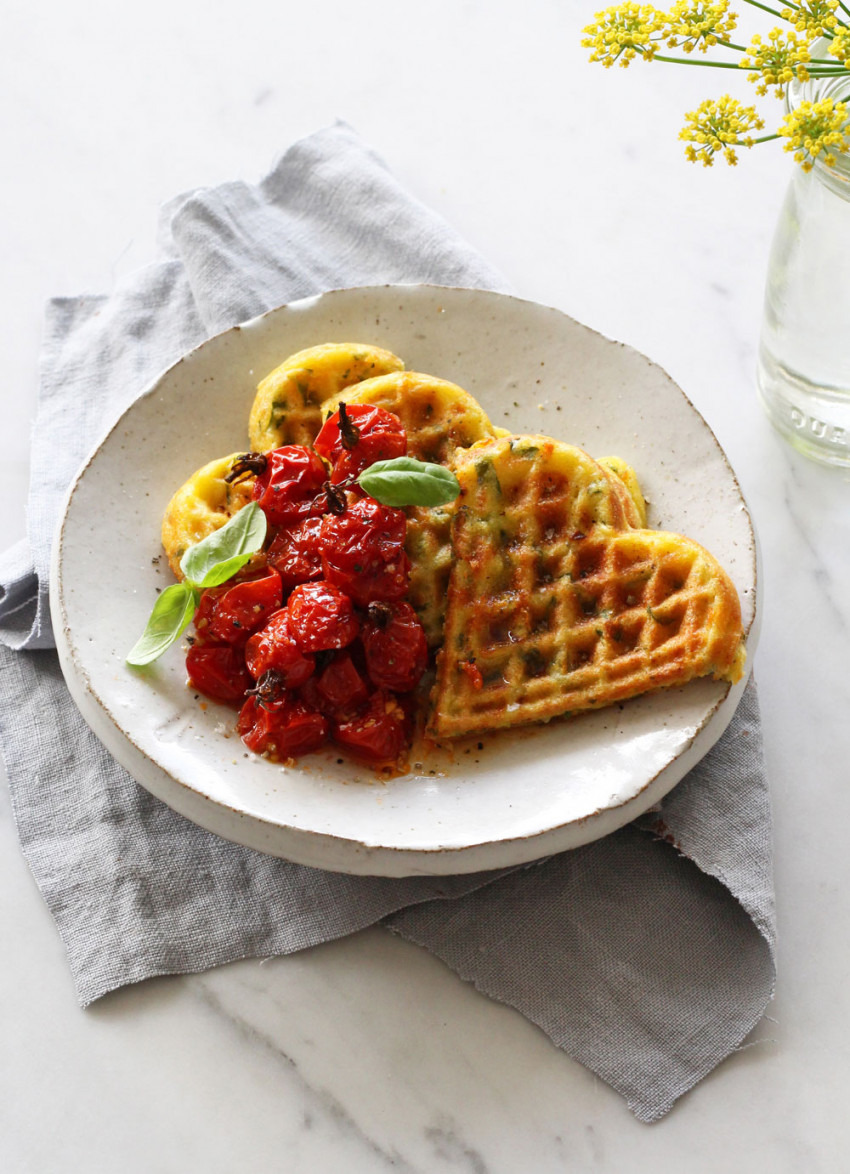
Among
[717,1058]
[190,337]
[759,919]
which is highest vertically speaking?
[190,337]

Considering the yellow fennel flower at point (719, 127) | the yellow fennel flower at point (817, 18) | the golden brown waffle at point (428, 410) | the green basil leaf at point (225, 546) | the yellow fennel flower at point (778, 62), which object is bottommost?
the green basil leaf at point (225, 546)

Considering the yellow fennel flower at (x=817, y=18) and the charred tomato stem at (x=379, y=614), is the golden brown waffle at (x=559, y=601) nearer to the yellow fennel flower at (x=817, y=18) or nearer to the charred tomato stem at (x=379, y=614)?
the charred tomato stem at (x=379, y=614)

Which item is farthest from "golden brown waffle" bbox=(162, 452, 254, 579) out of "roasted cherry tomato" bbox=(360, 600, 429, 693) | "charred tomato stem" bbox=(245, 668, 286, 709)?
"roasted cherry tomato" bbox=(360, 600, 429, 693)

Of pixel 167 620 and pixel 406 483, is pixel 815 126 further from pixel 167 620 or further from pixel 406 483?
pixel 167 620

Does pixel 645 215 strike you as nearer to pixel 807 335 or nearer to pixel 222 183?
pixel 807 335

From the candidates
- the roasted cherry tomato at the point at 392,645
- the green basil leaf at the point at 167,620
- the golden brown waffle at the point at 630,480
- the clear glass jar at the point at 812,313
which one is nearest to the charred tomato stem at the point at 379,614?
the roasted cherry tomato at the point at 392,645

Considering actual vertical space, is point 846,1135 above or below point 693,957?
below

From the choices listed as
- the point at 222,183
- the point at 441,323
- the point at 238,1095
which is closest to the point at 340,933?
the point at 238,1095
